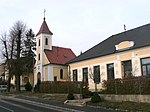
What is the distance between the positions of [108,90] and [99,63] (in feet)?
36.9

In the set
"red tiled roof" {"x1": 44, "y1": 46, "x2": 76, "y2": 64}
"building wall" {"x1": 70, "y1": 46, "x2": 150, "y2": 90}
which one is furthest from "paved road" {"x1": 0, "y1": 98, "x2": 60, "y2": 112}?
"red tiled roof" {"x1": 44, "y1": 46, "x2": 76, "y2": 64}

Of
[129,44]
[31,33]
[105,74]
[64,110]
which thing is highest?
[31,33]

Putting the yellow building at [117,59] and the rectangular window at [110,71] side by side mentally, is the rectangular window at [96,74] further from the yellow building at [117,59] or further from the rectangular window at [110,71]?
the rectangular window at [110,71]

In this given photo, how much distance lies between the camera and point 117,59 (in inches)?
1297

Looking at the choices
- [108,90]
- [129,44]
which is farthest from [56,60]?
[108,90]

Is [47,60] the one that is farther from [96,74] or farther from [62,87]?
[96,74]

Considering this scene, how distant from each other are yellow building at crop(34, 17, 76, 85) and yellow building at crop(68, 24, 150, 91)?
13.4 meters

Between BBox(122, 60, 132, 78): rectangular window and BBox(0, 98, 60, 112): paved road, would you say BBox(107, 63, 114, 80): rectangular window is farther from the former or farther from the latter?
BBox(0, 98, 60, 112): paved road

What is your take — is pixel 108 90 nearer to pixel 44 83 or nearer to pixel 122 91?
pixel 122 91

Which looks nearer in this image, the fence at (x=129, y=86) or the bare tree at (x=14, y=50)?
the fence at (x=129, y=86)

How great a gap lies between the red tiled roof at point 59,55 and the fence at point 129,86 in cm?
3100

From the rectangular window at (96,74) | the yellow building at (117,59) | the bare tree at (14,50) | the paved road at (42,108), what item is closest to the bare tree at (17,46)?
→ the bare tree at (14,50)

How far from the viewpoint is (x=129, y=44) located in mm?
31672

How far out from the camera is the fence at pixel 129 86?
21.3 meters
